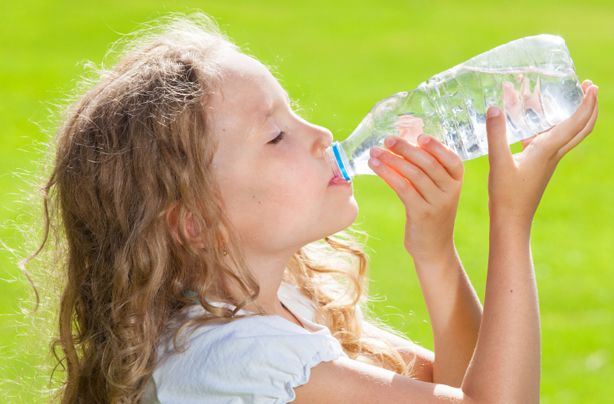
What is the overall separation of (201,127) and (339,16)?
1102 cm

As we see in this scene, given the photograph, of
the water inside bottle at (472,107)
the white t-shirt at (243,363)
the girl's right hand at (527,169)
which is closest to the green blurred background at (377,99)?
the water inside bottle at (472,107)

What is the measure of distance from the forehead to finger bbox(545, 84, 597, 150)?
0.60 m

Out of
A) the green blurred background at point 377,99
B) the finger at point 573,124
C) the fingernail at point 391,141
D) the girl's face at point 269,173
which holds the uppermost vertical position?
the finger at point 573,124

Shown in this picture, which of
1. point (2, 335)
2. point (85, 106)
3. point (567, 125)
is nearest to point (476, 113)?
point (567, 125)

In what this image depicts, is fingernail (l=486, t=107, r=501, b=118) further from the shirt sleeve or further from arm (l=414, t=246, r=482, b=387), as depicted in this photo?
the shirt sleeve

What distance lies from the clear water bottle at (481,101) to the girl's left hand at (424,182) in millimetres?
224

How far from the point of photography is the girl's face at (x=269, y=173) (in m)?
2.53

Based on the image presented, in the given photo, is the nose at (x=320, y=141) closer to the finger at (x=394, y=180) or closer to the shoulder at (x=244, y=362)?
the finger at (x=394, y=180)

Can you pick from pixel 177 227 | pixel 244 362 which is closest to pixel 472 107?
pixel 177 227

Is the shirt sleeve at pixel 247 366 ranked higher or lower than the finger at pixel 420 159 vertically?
lower

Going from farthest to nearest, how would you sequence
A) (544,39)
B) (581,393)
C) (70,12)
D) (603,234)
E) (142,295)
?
(70,12)
(603,234)
(581,393)
(544,39)
(142,295)

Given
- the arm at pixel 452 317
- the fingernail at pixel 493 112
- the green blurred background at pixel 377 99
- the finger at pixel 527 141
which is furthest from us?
the green blurred background at pixel 377 99

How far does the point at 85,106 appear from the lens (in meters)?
2.67

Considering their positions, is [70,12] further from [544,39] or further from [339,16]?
[544,39]
